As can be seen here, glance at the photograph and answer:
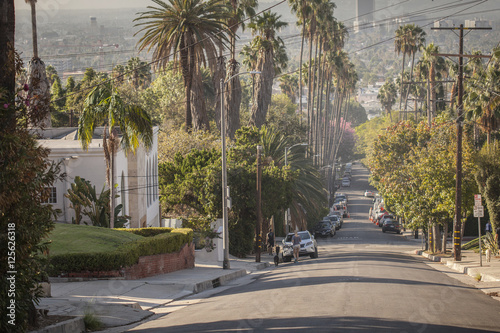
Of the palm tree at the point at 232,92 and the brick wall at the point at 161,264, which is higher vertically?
the palm tree at the point at 232,92

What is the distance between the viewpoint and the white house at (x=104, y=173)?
29906 millimetres

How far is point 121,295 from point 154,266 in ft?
18.5

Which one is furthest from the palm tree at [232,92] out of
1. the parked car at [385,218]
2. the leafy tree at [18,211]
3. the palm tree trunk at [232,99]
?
the leafy tree at [18,211]

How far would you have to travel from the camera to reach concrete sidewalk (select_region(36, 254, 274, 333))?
45.8 feet

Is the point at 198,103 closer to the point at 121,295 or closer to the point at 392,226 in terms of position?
the point at 392,226

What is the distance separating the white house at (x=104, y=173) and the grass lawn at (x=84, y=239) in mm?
2312

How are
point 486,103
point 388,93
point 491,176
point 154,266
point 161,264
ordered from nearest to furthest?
point 154,266
point 161,264
point 491,176
point 486,103
point 388,93

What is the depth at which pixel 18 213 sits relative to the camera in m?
10.8

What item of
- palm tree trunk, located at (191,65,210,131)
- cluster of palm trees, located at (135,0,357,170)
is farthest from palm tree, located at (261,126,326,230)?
cluster of palm trees, located at (135,0,357,170)

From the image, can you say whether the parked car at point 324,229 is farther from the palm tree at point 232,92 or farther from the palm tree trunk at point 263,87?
the palm tree at point 232,92

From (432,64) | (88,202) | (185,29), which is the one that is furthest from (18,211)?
(432,64)

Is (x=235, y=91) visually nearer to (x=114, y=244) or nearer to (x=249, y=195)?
(x=249, y=195)

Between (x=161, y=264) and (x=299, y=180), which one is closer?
(x=161, y=264)

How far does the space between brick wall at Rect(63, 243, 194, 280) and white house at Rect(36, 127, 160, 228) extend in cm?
357
